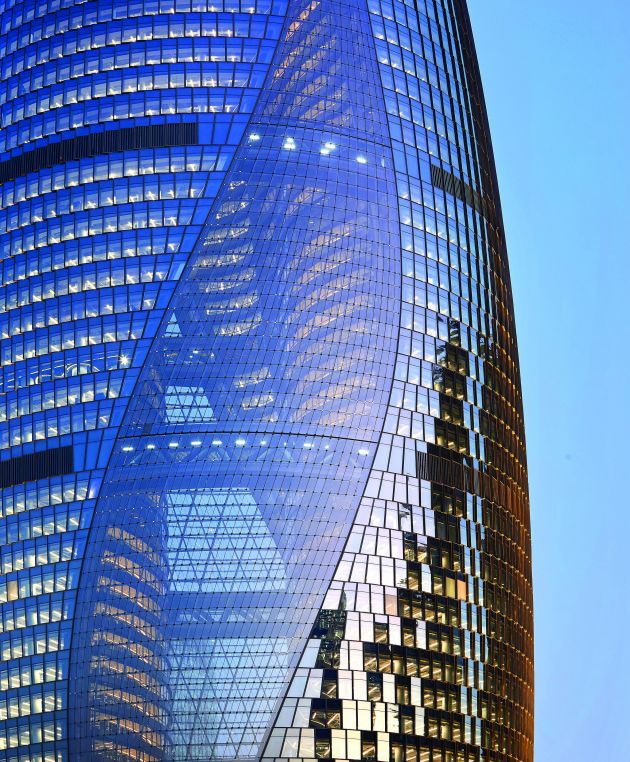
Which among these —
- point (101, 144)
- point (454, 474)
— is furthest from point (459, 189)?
point (101, 144)

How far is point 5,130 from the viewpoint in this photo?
10638 cm

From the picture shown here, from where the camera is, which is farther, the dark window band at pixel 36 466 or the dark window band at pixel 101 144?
the dark window band at pixel 101 144

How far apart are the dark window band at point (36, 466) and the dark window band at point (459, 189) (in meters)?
31.2

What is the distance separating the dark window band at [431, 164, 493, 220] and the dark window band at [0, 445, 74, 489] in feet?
102

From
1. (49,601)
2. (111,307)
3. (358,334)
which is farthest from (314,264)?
(49,601)

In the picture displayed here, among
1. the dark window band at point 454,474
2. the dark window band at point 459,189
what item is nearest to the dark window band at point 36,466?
the dark window band at point 454,474

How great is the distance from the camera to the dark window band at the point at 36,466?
309ft

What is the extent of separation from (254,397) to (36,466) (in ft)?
53.9

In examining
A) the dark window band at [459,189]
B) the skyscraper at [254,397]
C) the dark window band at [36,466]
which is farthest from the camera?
the dark window band at [459,189]

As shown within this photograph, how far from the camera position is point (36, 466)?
317ft

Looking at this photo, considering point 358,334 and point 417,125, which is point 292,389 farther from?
point 417,125

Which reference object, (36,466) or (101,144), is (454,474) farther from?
(101,144)

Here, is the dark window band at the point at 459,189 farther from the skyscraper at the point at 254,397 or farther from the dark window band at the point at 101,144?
the dark window band at the point at 101,144

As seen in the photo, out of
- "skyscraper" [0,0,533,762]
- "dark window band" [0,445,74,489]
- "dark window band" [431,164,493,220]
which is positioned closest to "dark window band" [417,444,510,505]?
"skyscraper" [0,0,533,762]
